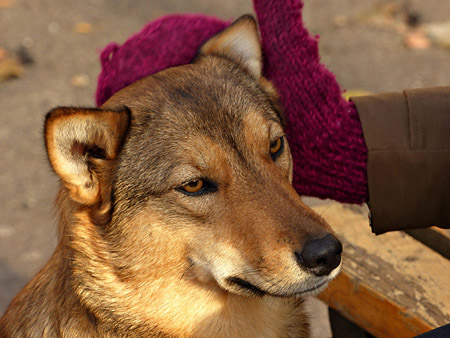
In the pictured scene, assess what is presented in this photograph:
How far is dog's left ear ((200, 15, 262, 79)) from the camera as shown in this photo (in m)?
2.87

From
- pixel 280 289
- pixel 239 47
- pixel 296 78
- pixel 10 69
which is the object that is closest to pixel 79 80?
pixel 10 69

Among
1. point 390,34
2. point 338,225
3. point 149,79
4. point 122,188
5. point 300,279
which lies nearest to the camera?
point 300,279

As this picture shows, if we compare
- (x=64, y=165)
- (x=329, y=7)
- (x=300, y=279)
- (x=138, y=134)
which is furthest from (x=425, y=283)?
(x=329, y=7)

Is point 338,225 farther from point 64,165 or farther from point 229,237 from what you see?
point 64,165

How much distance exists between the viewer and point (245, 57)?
2.90m

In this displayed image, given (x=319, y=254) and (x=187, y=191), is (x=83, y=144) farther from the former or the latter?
(x=319, y=254)

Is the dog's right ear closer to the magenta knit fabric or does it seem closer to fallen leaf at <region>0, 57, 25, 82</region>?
the magenta knit fabric

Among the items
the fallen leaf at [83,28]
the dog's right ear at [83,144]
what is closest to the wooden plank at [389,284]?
the dog's right ear at [83,144]

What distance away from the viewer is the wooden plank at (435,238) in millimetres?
3205

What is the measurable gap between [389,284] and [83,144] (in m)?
1.64

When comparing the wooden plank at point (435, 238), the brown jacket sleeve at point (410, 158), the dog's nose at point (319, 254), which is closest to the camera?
the dog's nose at point (319, 254)

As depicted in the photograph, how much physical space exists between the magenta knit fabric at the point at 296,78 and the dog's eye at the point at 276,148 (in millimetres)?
283

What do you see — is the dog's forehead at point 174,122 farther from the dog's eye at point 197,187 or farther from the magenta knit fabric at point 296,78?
the magenta knit fabric at point 296,78

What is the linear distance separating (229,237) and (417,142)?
1.09 metres
